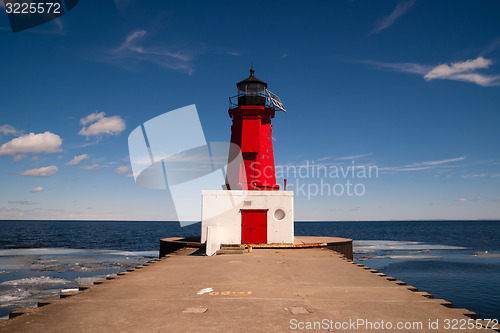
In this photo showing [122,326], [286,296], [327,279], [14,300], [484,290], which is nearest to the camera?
[122,326]

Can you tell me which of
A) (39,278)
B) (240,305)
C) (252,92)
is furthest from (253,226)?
(39,278)

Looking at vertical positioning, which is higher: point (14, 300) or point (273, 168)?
point (273, 168)

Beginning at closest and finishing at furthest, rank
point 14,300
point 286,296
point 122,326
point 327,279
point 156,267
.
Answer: point 122,326 → point 286,296 → point 327,279 → point 156,267 → point 14,300

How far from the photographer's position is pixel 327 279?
33.4 ft

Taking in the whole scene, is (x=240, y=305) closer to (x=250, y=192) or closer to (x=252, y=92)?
(x=250, y=192)

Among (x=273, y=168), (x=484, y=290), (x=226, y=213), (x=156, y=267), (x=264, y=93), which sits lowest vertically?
(x=484, y=290)

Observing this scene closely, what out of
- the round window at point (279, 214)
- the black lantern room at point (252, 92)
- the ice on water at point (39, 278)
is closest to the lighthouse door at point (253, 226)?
the round window at point (279, 214)

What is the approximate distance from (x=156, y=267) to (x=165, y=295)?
4838mm

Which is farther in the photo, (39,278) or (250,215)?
(39,278)

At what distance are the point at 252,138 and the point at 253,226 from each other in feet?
18.6

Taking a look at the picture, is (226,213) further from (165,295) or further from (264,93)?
(165,295)

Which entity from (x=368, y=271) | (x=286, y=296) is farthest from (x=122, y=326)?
(x=368, y=271)

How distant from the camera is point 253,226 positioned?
1933 centimetres

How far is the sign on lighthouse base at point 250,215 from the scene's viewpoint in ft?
63.1
